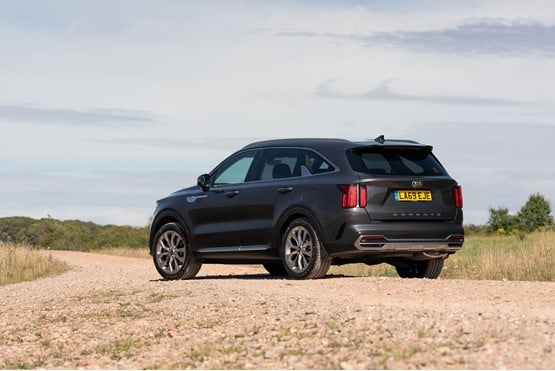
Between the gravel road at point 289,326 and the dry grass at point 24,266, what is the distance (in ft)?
28.8

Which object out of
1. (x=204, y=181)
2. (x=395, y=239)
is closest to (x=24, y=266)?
(x=204, y=181)

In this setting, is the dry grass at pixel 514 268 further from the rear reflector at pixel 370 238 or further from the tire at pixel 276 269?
the rear reflector at pixel 370 238

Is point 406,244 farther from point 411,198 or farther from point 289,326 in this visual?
point 289,326

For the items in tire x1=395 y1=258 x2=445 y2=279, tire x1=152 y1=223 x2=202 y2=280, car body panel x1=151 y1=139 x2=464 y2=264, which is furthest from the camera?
tire x1=152 y1=223 x2=202 y2=280

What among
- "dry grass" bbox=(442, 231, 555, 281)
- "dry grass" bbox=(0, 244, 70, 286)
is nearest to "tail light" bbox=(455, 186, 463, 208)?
"dry grass" bbox=(442, 231, 555, 281)

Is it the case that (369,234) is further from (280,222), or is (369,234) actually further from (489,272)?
(489,272)

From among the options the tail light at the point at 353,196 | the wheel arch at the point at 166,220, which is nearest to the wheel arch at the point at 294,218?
the tail light at the point at 353,196

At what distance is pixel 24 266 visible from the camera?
26734 mm

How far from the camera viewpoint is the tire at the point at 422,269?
1688cm

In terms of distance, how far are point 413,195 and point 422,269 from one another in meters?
2.06

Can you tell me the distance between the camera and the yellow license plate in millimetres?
15258

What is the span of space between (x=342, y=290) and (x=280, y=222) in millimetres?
2066

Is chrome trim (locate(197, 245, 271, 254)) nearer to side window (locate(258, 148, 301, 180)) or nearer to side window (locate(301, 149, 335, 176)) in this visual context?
side window (locate(258, 148, 301, 180))

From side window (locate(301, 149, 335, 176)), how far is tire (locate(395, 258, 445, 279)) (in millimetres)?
2496
